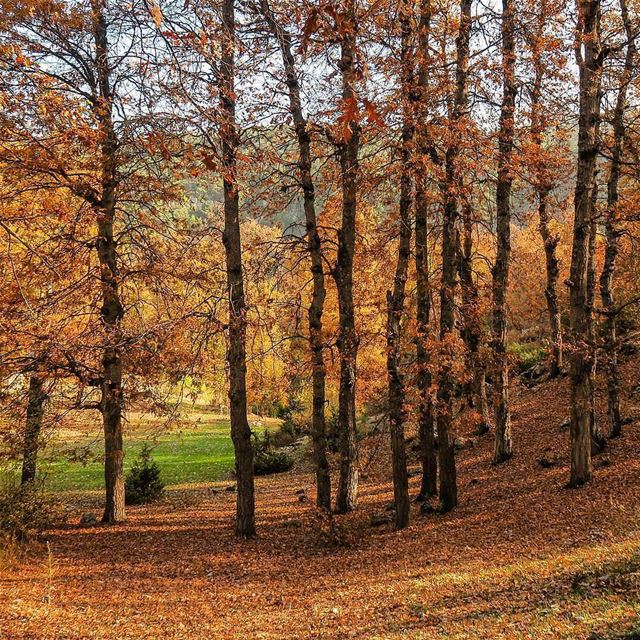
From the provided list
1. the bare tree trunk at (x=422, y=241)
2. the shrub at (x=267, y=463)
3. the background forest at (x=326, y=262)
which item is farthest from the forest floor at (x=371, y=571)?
the shrub at (x=267, y=463)

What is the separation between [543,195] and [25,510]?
45.5 feet

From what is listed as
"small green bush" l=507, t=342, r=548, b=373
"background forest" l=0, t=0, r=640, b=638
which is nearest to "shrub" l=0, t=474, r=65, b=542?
"background forest" l=0, t=0, r=640, b=638

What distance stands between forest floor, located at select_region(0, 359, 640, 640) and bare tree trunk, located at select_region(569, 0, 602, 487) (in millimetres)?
894

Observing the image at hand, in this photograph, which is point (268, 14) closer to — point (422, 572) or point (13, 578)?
point (422, 572)

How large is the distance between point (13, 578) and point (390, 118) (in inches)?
373

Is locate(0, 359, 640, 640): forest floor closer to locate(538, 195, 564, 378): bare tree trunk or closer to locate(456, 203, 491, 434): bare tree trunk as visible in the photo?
locate(456, 203, 491, 434): bare tree trunk

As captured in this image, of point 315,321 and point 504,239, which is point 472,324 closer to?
point 315,321

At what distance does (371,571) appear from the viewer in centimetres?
806

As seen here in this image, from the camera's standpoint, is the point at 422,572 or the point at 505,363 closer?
the point at 422,572

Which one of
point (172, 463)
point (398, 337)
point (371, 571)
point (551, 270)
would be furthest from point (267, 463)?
point (371, 571)

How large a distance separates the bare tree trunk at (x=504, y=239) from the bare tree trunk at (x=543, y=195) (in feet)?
1.61

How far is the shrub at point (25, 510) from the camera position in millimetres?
9773

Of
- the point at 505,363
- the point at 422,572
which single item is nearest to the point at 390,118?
the point at 505,363

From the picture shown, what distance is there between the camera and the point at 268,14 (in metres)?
3.67
